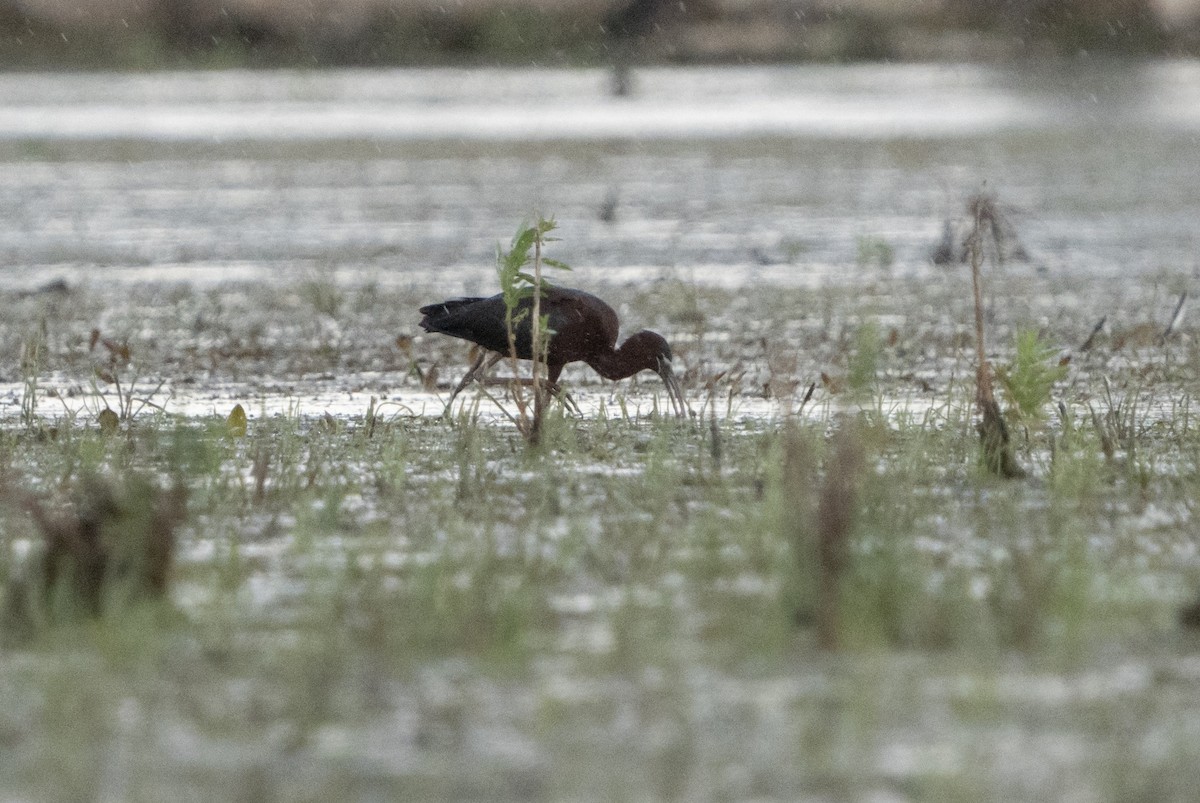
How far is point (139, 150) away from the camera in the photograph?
50.3 feet

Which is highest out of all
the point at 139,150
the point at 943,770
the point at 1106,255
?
the point at 139,150

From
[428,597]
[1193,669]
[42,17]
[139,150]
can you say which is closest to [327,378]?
[428,597]

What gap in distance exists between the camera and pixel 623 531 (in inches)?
155

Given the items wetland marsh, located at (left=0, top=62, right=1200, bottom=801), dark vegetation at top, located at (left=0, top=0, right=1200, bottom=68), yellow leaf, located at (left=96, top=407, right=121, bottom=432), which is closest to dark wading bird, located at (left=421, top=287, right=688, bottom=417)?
wetland marsh, located at (left=0, top=62, right=1200, bottom=801)

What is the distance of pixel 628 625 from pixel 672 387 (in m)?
2.39

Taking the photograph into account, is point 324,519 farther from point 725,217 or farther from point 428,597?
point 725,217

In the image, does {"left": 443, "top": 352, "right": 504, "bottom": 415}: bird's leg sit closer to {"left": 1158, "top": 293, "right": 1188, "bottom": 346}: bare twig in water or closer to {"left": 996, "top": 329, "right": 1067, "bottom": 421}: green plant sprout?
{"left": 996, "top": 329, "right": 1067, "bottom": 421}: green plant sprout

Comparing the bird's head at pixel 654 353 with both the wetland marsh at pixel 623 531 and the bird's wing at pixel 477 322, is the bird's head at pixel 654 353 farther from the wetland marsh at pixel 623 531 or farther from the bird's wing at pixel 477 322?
the bird's wing at pixel 477 322

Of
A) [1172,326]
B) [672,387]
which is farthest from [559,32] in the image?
[672,387]

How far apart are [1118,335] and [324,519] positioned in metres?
3.71

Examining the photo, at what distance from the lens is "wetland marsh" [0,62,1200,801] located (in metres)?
2.75

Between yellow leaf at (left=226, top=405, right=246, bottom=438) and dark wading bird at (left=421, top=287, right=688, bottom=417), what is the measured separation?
0.52 m

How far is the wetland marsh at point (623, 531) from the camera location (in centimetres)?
275

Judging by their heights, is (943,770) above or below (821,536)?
below
